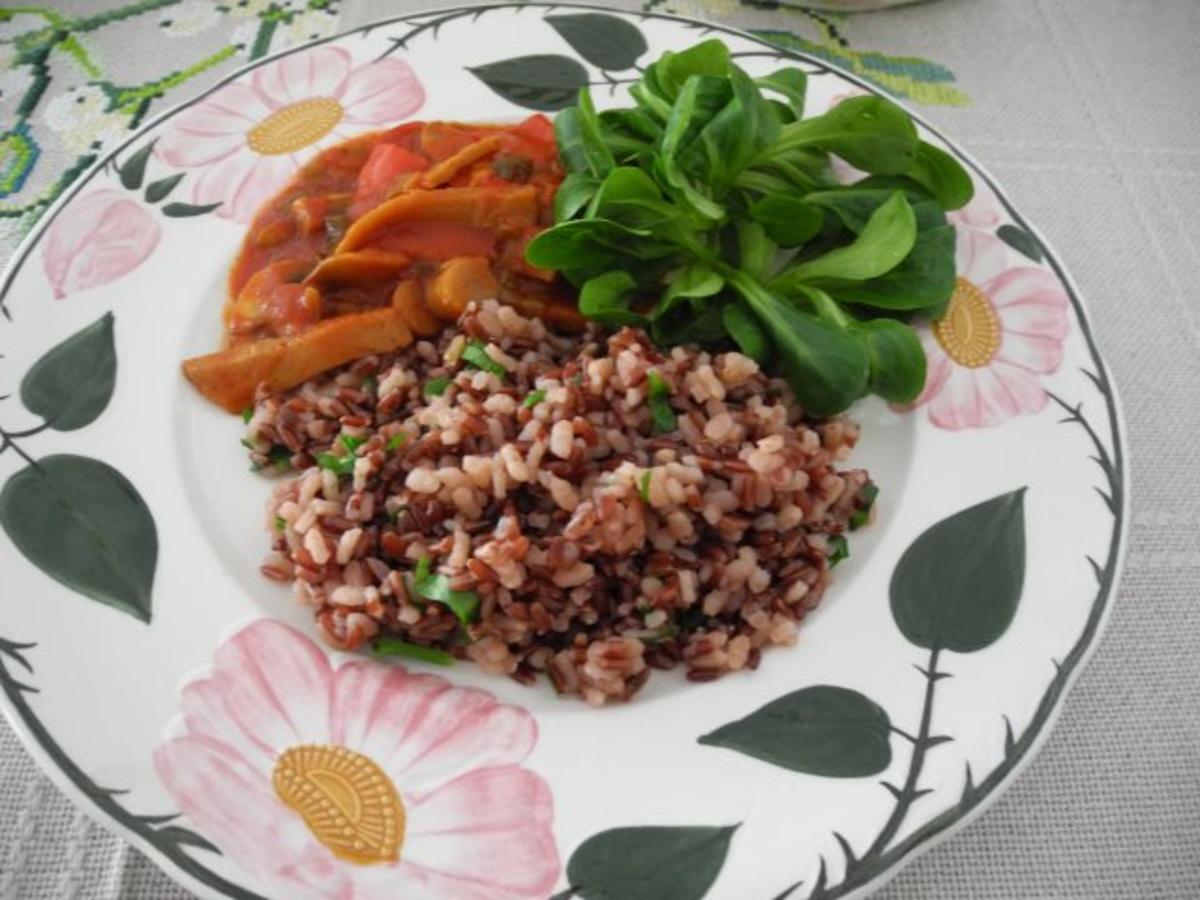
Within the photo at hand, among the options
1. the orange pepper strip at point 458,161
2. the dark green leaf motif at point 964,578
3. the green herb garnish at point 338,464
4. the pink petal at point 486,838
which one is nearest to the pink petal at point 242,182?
the orange pepper strip at point 458,161

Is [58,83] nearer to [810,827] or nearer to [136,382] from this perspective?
[136,382]

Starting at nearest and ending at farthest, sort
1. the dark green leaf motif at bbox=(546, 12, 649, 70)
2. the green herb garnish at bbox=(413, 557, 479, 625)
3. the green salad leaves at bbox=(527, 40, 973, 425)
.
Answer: the green herb garnish at bbox=(413, 557, 479, 625)
the green salad leaves at bbox=(527, 40, 973, 425)
the dark green leaf motif at bbox=(546, 12, 649, 70)

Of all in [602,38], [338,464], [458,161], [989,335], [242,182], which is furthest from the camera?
[602,38]

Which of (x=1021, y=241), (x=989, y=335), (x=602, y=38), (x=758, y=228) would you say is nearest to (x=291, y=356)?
(x=758, y=228)

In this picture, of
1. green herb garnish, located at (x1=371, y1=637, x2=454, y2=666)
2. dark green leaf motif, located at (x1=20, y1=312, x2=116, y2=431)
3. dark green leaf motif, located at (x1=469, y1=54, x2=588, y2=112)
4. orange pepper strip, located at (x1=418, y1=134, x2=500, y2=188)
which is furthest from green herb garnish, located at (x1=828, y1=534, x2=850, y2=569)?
dark green leaf motif, located at (x1=20, y1=312, x2=116, y2=431)

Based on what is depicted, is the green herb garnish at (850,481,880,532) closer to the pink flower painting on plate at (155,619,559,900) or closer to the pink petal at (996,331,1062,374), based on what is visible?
the pink petal at (996,331,1062,374)

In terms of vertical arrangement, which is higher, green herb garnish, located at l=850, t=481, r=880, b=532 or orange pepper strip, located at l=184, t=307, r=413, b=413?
orange pepper strip, located at l=184, t=307, r=413, b=413

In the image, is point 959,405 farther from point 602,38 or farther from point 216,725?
point 216,725
